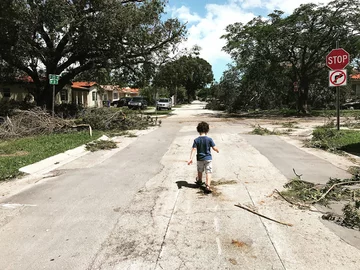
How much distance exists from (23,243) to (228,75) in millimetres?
32761

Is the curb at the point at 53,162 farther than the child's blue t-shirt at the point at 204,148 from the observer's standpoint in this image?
Yes

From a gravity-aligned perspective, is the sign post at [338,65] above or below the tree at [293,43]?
below

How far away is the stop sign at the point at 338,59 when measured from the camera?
1210 centimetres

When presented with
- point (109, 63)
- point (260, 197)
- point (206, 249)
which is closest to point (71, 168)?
point (260, 197)

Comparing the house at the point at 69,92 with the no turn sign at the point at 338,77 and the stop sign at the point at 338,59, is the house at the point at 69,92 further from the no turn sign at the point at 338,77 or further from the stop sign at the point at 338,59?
the no turn sign at the point at 338,77

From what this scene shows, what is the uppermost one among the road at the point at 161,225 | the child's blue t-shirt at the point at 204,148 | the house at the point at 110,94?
the house at the point at 110,94

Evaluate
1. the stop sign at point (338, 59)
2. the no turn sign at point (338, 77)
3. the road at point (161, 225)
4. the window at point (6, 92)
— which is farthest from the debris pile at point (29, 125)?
the window at point (6, 92)

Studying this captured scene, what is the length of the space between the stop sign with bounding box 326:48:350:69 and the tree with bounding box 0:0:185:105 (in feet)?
36.8

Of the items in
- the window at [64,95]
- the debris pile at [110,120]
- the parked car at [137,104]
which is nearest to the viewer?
the debris pile at [110,120]

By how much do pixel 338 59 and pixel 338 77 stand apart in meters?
0.74

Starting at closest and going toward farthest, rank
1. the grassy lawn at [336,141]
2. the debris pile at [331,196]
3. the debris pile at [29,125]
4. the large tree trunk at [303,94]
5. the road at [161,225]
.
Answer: the road at [161,225] < the debris pile at [331,196] < the grassy lawn at [336,141] < the debris pile at [29,125] < the large tree trunk at [303,94]

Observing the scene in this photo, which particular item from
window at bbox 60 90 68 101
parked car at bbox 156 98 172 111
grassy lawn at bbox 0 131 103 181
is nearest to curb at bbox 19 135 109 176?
grassy lawn at bbox 0 131 103 181

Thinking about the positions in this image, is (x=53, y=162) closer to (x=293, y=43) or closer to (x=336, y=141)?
(x=336, y=141)

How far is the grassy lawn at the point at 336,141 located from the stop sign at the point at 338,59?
2.67 m
